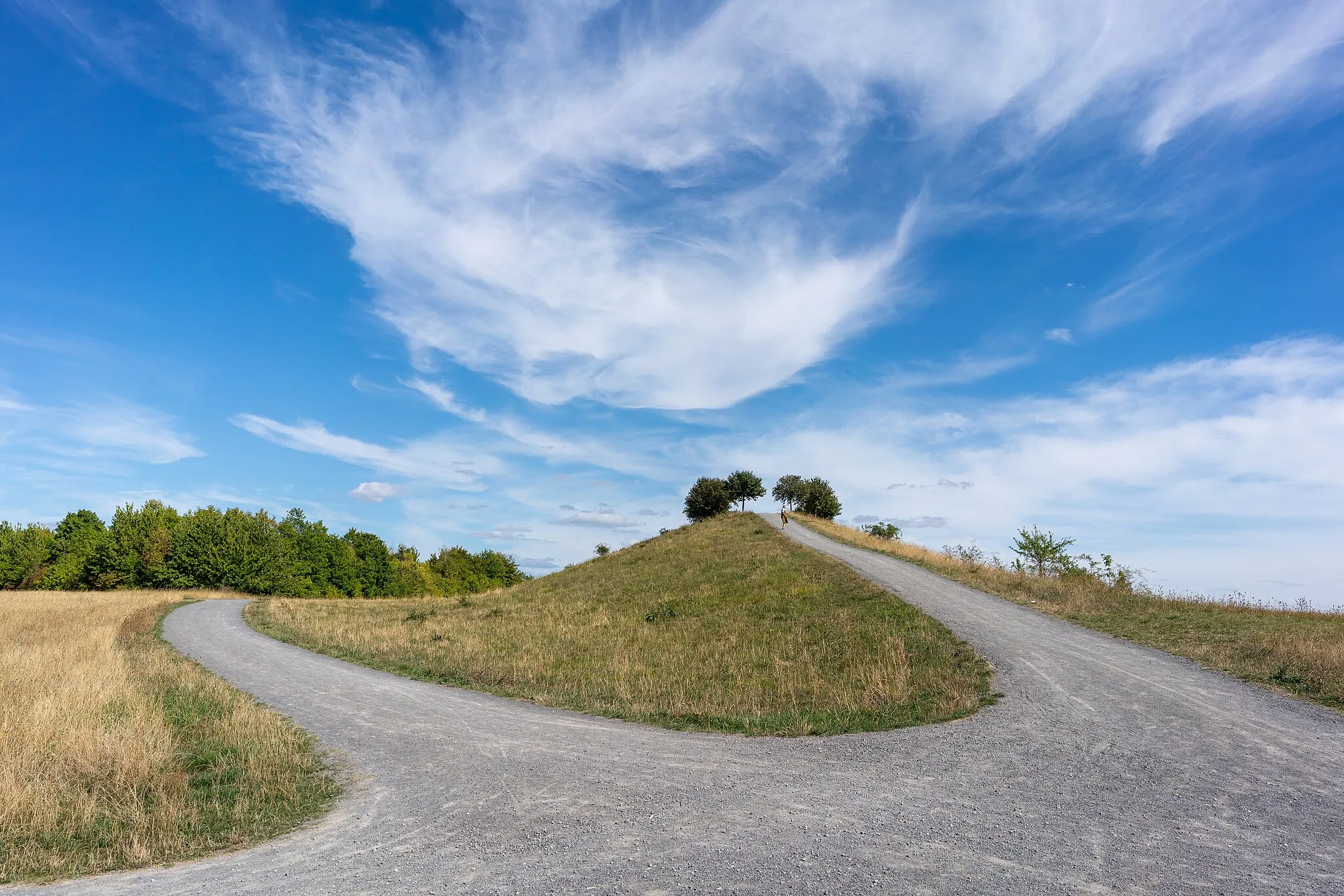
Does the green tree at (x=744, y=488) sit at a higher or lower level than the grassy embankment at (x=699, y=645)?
higher

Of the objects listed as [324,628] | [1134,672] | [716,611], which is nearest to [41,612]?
[324,628]

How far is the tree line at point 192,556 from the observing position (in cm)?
6288

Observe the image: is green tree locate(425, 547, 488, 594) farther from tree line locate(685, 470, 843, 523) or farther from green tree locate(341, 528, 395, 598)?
tree line locate(685, 470, 843, 523)

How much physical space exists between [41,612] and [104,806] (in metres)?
36.2

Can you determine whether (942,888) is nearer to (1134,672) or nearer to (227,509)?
(1134,672)

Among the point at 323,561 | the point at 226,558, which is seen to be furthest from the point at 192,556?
the point at 323,561

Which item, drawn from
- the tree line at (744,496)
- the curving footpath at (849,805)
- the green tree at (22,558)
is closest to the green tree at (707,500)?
the tree line at (744,496)

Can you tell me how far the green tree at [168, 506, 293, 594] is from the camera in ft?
204

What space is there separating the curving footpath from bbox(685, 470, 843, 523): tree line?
179 feet

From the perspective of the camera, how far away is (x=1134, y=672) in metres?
13.8

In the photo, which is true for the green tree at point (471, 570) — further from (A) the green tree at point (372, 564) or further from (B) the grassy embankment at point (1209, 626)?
(B) the grassy embankment at point (1209, 626)

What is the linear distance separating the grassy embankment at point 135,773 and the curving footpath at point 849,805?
0.60 meters

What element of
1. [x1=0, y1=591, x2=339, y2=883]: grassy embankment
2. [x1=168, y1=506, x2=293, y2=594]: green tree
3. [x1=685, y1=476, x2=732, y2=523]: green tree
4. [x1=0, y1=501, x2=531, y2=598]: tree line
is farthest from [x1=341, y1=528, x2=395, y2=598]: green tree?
[x1=0, y1=591, x2=339, y2=883]: grassy embankment

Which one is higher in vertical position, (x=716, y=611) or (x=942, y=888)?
(x=716, y=611)
